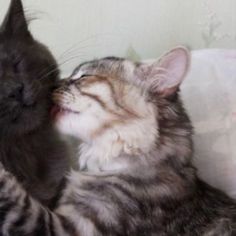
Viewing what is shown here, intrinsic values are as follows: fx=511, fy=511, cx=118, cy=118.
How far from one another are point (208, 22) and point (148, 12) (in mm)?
243

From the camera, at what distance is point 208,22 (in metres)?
1.97

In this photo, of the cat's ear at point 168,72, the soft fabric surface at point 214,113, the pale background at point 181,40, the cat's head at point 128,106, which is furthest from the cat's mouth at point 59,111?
the soft fabric surface at point 214,113

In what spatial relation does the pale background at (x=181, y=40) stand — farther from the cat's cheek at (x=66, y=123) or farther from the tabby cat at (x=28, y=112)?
the cat's cheek at (x=66, y=123)

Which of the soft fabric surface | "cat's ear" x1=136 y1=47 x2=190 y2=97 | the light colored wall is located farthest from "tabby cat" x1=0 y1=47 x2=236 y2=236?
the light colored wall

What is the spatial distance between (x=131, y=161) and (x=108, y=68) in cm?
25

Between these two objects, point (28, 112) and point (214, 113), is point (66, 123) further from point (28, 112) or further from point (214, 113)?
point (214, 113)

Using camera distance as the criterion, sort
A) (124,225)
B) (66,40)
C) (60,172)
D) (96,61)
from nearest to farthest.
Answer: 1. (124,225)
2. (96,61)
3. (60,172)
4. (66,40)

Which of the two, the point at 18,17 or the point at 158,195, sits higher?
the point at 18,17

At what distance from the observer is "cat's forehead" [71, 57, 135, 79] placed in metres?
1.30

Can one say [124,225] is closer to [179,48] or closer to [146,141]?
[146,141]

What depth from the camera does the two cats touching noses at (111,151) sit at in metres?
1.17

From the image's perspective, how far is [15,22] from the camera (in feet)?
4.69

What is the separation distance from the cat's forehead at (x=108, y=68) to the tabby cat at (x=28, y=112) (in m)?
0.09

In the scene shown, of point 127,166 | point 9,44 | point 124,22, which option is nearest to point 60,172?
point 127,166
